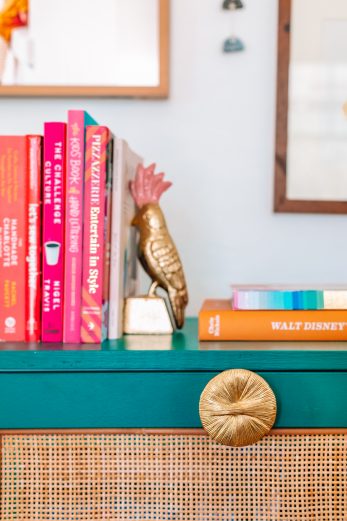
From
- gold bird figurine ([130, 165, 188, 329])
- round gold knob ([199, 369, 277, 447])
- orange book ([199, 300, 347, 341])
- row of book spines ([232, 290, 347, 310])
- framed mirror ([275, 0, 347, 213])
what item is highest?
framed mirror ([275, 0, 347, 213])

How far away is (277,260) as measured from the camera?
1.18 meters

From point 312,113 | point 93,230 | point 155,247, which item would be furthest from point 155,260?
point 312,113

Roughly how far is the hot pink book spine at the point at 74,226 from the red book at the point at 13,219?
66mm

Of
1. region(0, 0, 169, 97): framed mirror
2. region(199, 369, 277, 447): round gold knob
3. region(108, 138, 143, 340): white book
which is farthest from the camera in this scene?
region(0, 0, 169, 97): framed mirror

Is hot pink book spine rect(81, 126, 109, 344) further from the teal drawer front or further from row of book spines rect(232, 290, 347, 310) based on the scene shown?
row of book spines rect(232, 290, 347, 310)

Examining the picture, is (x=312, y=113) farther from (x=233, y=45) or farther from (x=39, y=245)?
(x=39, y=245)

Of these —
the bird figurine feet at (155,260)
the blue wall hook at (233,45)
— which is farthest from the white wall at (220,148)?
the bird figurine feet at (155,260)

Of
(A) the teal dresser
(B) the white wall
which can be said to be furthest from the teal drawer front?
(B) the white wall

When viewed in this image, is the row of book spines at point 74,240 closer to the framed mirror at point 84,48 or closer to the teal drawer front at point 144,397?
the teal drawer front at point 144,397

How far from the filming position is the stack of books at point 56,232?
83 centimetres

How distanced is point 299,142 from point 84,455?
72 centimetres

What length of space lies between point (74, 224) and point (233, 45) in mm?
551

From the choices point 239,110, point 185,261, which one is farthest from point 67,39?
point 185,261

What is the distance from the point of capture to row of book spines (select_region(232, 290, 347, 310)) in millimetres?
825
